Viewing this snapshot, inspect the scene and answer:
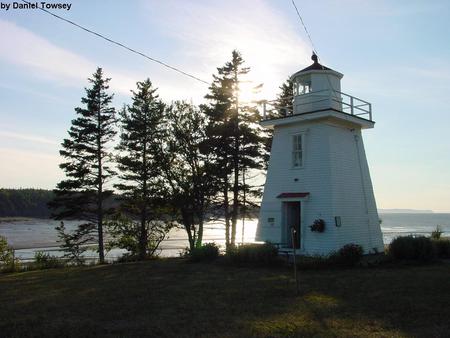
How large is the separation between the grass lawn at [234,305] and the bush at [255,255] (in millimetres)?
1954

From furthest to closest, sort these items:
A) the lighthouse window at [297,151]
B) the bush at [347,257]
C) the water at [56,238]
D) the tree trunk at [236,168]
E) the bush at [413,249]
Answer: the water at [56,238], the tree trunk at [236,168], the lighthouse window at [297,151], the bush at [413,249], the bush at [347,257]

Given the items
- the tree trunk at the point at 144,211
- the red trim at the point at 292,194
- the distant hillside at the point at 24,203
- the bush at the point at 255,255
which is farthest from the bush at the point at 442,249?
the distant hillside at the point at 24,203

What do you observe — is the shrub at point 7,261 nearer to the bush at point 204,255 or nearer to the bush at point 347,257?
the bush at point 204,255

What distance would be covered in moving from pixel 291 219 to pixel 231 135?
9.37m

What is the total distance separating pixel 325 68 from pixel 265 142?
9716 millimetres

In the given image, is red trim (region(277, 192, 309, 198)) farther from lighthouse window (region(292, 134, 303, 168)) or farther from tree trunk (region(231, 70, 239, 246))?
tree trunk (region(231, 70, 239, 246))

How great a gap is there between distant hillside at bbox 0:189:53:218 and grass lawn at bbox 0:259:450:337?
119m

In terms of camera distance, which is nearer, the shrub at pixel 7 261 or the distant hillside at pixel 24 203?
the shrub at pixel 7 261

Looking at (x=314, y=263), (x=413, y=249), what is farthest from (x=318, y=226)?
(x=413, y=249)

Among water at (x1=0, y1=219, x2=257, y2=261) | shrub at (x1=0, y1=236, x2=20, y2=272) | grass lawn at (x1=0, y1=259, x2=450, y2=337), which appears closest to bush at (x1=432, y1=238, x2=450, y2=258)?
grass lawn at (x1=0, y1=259, x2=450, y2=337)

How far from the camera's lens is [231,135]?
28609 mm

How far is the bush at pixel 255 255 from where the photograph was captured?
1730cm

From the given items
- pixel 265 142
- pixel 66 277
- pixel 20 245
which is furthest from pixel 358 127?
pixel 20 245

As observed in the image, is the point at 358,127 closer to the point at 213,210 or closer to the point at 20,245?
the point at 213,210
